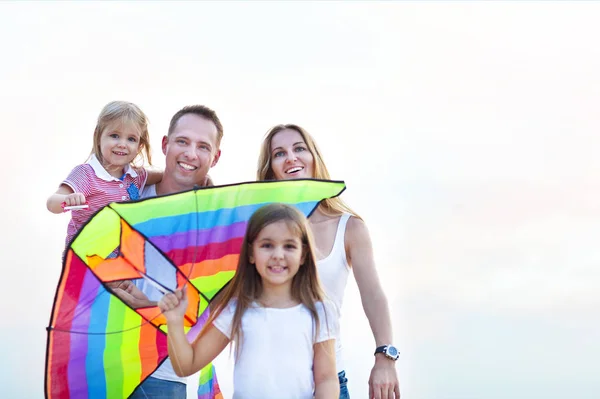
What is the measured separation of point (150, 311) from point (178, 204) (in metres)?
0.62

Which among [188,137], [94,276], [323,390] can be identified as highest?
[188,137]

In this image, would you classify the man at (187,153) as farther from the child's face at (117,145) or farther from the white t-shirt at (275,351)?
the white t-shirt at (275,351)

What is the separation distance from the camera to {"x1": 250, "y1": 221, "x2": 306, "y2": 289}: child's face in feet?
12.6

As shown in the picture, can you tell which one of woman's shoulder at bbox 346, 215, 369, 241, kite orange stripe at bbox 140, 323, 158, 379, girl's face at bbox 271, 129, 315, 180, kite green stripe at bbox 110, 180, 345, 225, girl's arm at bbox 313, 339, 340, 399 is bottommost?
girl's arm at bbox 313, 339, 340, 399

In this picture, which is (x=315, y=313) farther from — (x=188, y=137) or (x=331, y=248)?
(x=188, y=137)

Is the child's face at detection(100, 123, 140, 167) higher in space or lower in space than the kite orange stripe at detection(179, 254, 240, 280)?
higher

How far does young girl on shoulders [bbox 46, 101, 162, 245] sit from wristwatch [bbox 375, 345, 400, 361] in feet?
6.69

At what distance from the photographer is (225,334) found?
381cm

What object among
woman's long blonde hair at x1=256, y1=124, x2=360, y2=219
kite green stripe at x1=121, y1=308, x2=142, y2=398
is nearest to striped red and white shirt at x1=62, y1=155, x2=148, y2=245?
woman's long blonde hair at x1=256, y1=124, x2=360, y2=219

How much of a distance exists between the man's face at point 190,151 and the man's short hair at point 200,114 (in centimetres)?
4

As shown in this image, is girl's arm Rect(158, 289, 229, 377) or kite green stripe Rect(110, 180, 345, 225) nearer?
girl's arm Rect(158, 289, 229, 377)

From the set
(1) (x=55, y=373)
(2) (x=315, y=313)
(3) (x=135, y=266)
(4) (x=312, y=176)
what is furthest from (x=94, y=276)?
(4) (x=312, y=176)

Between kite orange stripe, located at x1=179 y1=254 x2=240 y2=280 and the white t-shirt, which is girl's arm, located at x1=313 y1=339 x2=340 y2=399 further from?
kite orange stripe, located at x1=179 y1=254 x2=240 y2=280

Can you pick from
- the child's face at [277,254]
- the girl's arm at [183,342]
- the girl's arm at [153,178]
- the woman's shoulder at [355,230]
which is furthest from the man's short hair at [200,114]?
the girl's arm at [183,342]
